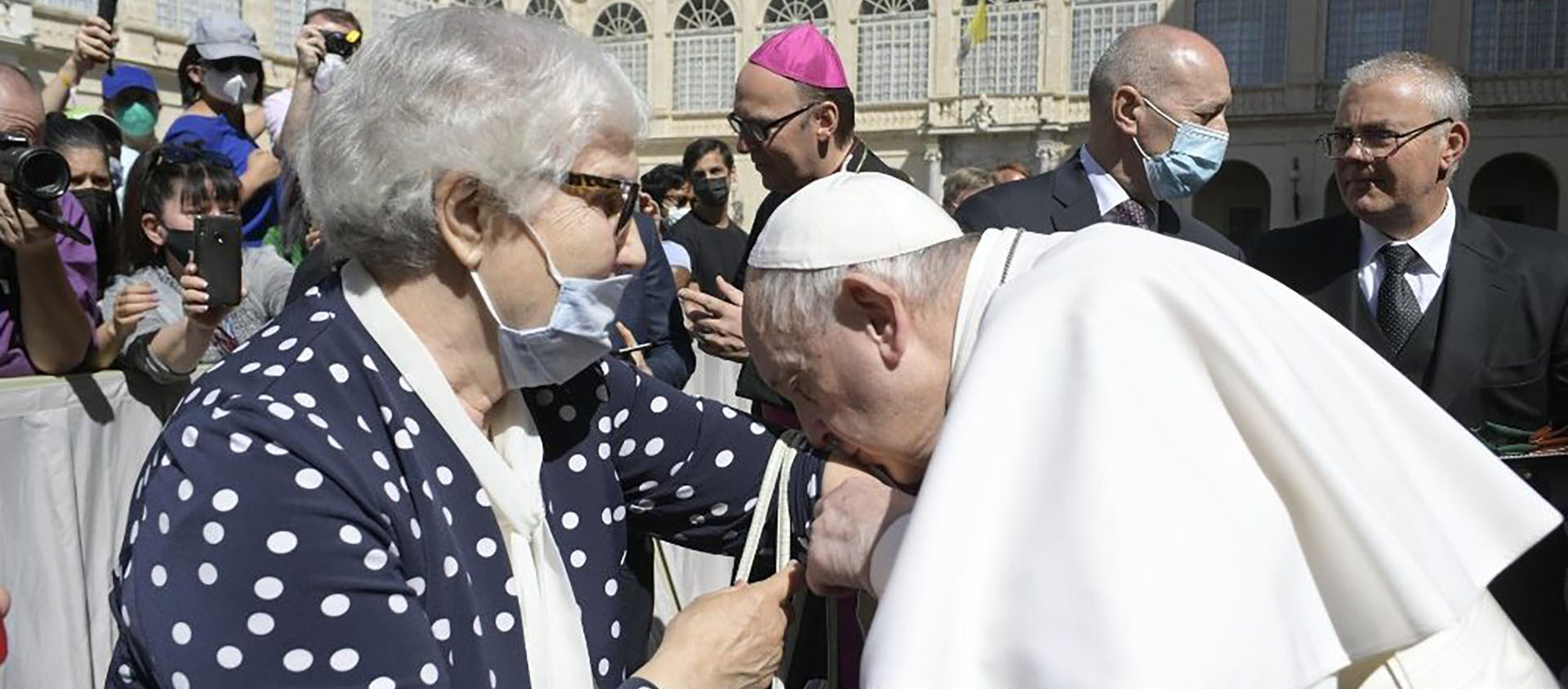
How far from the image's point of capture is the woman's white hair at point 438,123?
186 centimetres

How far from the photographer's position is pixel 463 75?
186 cm

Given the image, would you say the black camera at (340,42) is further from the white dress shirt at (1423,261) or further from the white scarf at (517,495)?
the white dress shirt at (1423,261)

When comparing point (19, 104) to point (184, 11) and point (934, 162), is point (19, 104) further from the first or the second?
point (934, 162)

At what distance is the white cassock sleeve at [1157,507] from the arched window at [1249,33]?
98.7 ft

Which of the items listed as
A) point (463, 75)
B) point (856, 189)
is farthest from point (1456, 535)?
point (463, 75)

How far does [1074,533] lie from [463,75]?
3.44 ft

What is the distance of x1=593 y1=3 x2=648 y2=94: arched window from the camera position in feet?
115

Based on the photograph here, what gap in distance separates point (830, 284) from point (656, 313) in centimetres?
252

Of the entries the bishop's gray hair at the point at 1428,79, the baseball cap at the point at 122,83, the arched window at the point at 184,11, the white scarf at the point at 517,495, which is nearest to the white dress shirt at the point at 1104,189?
the bishop's gray hair at the point at 1428,79

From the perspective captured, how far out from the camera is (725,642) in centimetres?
206

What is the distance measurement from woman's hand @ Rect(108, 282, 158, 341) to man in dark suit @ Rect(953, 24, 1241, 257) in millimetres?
2330

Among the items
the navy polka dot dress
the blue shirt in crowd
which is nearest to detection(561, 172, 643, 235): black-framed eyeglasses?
the navy polka dot dress

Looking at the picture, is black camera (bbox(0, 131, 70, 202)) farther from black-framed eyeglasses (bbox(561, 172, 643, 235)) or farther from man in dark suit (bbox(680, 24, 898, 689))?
black-framed eyeglasses (bbox(561, 172, 643, 235))

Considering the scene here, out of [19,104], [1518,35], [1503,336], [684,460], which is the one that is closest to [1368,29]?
[1518,35]
